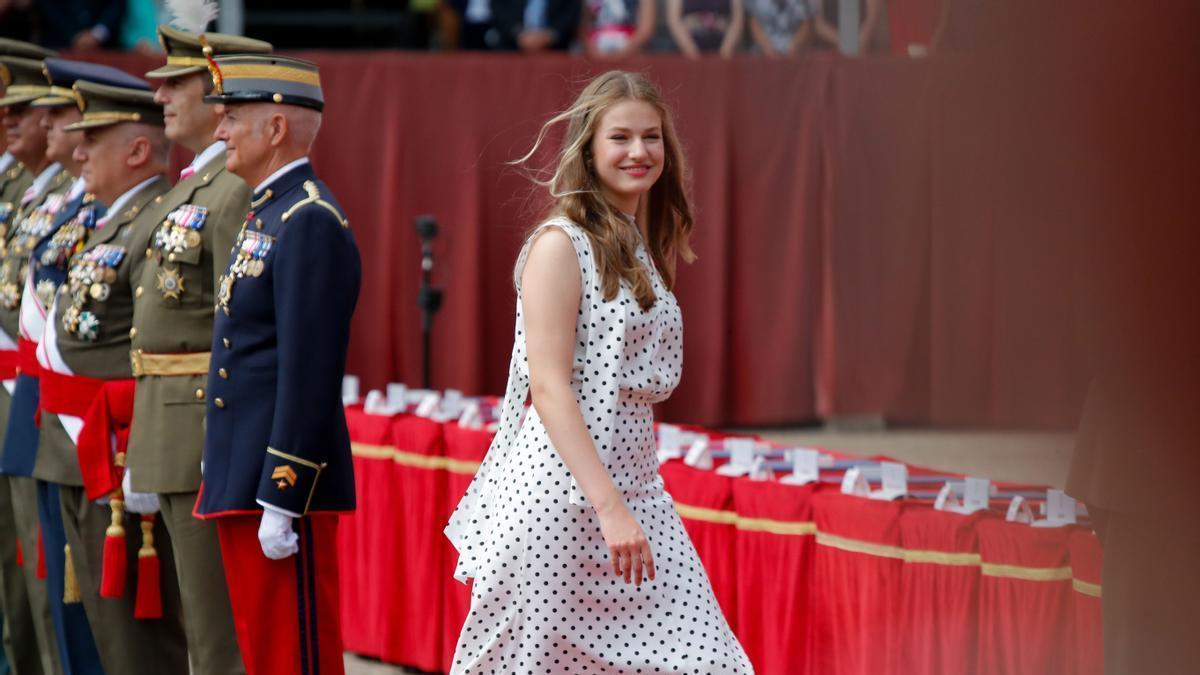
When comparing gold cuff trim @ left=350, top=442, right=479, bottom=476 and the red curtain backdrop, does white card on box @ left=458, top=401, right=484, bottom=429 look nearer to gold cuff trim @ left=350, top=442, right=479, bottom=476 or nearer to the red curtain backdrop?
gold cuff trim @ left=350, top=442, right=479, bottom=476

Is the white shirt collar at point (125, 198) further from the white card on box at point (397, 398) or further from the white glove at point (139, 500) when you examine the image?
the white card on box at point (397, 398)

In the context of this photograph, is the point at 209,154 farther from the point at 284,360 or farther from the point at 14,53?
the point at 14,53

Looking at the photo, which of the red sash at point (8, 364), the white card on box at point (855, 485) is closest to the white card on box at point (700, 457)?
the white card on box at point (855, 485)

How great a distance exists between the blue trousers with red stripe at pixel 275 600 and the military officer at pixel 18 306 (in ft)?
3.69

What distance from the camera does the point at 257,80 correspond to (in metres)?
2.87

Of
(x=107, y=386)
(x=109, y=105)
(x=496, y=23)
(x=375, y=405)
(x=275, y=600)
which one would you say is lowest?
(x=275, y=600)

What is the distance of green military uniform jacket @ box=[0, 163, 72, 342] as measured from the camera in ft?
13.3

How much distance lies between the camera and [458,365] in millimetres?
8148

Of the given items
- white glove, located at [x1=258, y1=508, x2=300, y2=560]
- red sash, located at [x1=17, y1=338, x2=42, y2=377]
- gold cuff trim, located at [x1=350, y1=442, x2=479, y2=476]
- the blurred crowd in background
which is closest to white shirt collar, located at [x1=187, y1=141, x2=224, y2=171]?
red sash, located at [x1=17, y1=338, x2=42, y2=377]

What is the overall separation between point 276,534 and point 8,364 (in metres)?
1.87

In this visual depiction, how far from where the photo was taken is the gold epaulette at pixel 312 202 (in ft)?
9.15

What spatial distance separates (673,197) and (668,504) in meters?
0.51

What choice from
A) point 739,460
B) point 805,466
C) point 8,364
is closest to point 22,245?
point 8,364

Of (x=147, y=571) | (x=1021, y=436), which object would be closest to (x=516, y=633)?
(x=147, y=571)
